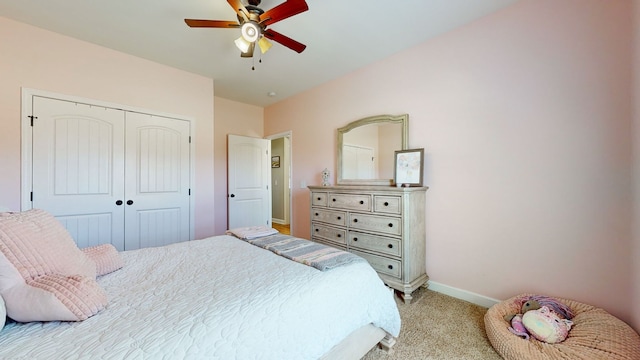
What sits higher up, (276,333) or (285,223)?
(276,333)

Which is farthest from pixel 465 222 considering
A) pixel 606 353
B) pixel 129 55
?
pixel 129 55

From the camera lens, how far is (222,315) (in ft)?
3.17

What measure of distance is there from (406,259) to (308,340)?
1470 millimetres

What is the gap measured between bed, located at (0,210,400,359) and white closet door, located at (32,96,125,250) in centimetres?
144

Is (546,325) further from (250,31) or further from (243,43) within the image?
(243,43)

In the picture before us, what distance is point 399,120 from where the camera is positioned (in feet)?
9.07

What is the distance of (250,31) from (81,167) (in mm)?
2378

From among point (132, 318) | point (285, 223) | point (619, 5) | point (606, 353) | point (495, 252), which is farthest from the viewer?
point (285, 223)

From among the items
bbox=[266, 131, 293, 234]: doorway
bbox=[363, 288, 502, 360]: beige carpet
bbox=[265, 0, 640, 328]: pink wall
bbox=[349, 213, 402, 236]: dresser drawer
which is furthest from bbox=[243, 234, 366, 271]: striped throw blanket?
bbox=[266, 131, 293, 234]: doorway

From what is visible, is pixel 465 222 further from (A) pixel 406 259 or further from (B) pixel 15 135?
(B) pixel 15 135

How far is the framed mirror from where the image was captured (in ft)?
9.20

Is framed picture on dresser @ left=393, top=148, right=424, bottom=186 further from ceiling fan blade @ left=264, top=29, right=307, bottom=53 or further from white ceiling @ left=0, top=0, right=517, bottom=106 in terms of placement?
ceiling fan blade @ left=264, top=29, right=307, bottom=53

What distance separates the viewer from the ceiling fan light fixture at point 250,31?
5.94ft

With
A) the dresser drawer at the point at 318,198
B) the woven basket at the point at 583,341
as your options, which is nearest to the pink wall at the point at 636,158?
the woven basket at the point at 583,341
